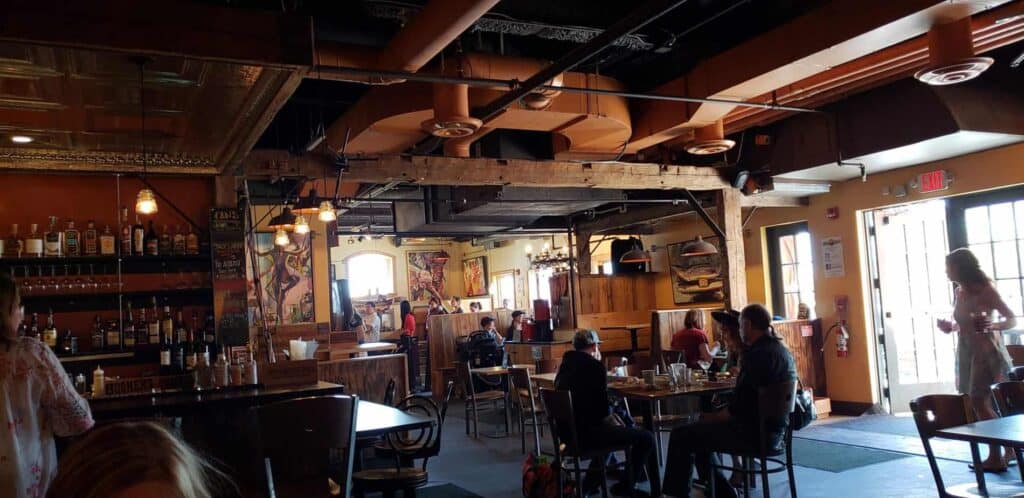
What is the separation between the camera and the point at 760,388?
4781mm

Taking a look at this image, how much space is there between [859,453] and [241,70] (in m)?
6.32

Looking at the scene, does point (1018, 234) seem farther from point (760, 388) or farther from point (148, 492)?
point (148, 492)

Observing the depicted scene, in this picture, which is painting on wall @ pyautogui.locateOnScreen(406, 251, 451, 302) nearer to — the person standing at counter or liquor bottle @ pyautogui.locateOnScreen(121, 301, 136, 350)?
liquor bottle @ pyautogui.locateOnScreen(121, 301, 136, 350)

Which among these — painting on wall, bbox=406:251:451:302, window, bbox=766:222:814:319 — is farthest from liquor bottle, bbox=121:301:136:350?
painting on wall, bbox=406:251:451:302

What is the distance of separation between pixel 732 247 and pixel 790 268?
7.34 ft

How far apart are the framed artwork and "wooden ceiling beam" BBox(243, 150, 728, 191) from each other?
12191mm

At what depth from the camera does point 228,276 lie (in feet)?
22.0

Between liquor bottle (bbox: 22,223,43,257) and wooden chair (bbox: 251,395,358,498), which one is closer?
wooden chair (bbox: 251,395,358,498)

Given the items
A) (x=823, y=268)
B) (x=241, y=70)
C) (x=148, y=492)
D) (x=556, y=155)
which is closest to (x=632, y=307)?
(x=823, y=268)

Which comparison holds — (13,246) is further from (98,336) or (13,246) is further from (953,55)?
(953,55)

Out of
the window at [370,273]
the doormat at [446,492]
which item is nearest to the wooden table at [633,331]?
the doormat at [446,492]

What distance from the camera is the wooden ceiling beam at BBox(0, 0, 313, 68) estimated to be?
3.85 m

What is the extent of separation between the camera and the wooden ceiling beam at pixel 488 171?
7.43 m

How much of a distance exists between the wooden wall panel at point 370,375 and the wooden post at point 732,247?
4016 mm
